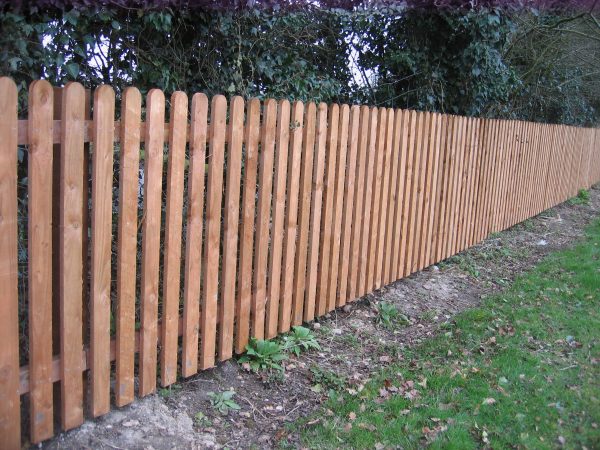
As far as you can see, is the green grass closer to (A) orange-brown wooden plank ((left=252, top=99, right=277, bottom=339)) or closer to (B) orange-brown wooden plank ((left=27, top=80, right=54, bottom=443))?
(A) orange-brown wooden plank ((left=252, top=99, right=277, bottom=339))

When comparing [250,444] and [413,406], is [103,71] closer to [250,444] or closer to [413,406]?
[250,444]

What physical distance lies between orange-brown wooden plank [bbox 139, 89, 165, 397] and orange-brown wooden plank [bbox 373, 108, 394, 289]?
9.25 ft

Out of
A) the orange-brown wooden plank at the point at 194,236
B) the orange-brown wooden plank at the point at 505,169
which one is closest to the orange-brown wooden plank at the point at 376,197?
the orange-brown wooden plank at the point at 194,236

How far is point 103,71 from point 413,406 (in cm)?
317

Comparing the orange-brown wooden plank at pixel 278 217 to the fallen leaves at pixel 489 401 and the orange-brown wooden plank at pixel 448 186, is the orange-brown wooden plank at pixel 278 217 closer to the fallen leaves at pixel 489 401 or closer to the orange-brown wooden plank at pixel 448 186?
the fallen leaves at pixel 489 401

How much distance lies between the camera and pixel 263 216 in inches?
159

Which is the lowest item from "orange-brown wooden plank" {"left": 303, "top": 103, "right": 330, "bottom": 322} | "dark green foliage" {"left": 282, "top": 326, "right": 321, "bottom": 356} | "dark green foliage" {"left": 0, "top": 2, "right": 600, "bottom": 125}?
"dark green foliage" {"left": 282, "top": 326, "right": 321, "bottom": 356}

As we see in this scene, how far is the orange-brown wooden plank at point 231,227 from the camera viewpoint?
363cm

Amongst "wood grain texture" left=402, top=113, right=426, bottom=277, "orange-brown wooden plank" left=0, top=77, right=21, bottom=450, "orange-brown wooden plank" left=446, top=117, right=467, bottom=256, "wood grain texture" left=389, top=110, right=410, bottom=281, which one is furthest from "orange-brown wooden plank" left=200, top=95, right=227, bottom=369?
"orange-brown wooden plank" left=446, top=117, right=467, bottom=256

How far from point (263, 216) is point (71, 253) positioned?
1.52 metres

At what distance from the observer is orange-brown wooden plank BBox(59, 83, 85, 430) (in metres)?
2.71

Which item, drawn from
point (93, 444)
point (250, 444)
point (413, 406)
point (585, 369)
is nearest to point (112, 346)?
point (93, 444)

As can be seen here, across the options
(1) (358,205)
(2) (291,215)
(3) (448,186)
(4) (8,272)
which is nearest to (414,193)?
(3) (448,186)

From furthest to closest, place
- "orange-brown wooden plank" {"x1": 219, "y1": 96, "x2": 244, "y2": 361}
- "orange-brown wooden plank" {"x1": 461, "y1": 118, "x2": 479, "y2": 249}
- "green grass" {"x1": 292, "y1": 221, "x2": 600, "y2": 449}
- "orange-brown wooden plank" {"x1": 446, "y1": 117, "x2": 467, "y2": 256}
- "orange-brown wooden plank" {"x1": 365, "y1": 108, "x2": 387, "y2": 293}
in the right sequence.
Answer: "orange-brown wooden plank" {"x1": 461, "y1": 118, "x2": 479, "y2": 249} < "orange-brown wooden plank" {"x1": 446, "y1": 117, "x2": 467, "y2": 256} < "orange-brown wooden plank" {"x1": 365, "y1": 108, "x2": 387, "y2": 293} < "orange-brown wooden plank" {"x1": 219, "y1": 96, "x2": 244, "y2": 361} < "green grass" {"x1": 292, "y1": 221, "x2": 600, "y2": 449}
